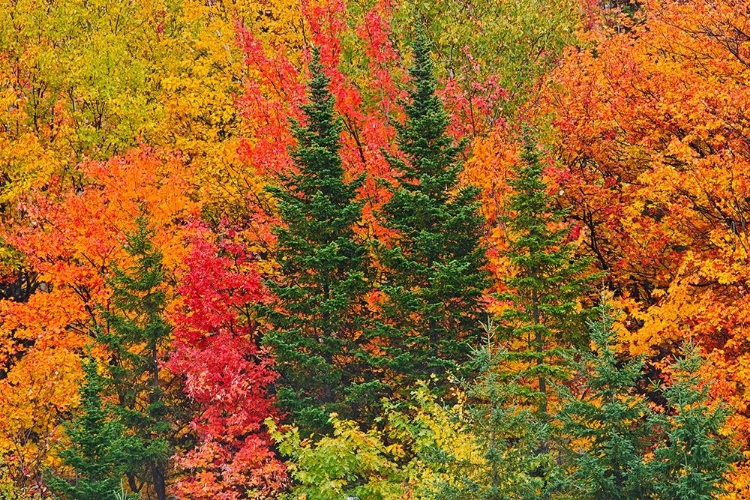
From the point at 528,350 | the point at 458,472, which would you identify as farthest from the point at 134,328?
the point at 458,472

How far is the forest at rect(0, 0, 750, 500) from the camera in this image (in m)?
22.4

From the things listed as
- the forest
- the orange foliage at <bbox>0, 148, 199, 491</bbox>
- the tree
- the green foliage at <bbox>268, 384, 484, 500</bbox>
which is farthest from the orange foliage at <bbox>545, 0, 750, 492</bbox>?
the orange foliage at <bbox>0, 148, 199, 491</bbox>

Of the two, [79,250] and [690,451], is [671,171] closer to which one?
[690,451]

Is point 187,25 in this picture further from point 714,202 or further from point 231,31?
point 714,202

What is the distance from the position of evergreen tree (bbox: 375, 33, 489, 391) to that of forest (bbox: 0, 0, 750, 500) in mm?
97

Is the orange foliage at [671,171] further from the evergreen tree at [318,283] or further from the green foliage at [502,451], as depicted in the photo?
the evergreen tree at [318,283]

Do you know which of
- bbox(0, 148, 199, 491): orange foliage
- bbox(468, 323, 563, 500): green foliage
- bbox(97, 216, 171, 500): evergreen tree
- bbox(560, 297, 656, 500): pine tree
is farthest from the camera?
bbox(0, 148, 199, 491): orange foliage

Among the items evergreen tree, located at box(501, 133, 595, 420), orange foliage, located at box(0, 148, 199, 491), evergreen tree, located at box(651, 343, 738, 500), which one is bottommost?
evergreen tree, located at box(651, 343, 738, 500)

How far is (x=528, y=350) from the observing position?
74.3ft

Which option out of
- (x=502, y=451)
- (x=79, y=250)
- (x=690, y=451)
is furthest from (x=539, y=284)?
(x=79, y=250)

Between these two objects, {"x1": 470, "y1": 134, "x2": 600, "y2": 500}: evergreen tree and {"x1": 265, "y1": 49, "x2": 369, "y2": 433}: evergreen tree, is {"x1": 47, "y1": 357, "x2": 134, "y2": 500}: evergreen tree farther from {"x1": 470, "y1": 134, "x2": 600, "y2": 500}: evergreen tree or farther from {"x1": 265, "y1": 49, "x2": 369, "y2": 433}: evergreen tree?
{"x1": 470, "y1": 134, "x2": 600, "y2": 500}: evergreen tree

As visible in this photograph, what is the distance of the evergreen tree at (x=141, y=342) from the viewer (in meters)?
27.3

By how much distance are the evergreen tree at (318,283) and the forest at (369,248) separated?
92 mm

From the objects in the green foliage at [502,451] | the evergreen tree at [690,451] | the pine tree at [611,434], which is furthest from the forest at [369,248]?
the evergreen tree at [690,451]
